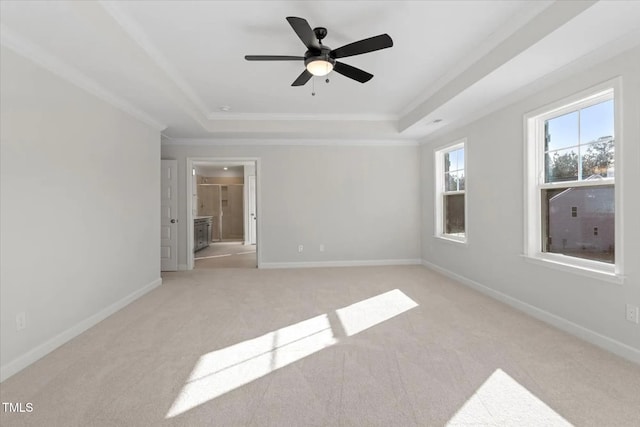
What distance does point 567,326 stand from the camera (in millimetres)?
3021

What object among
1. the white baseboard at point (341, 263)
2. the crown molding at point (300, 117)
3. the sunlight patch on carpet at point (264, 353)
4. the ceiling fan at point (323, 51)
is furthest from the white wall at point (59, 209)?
the white baseboard at point (341, 263)

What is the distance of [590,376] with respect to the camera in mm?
2234

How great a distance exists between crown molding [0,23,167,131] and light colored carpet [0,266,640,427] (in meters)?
2.30

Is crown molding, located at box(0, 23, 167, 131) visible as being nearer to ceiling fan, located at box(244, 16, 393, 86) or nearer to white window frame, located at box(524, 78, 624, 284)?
ceiling fan, located at box(244, 16, 393, 86)

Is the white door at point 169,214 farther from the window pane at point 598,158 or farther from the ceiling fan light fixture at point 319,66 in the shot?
the window pane at point 598,158

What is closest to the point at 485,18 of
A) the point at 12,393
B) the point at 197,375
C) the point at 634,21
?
the point at 634,21

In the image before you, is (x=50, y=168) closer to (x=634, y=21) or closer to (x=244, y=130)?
(x=244, y=130)

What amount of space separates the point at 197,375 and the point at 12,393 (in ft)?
3.61

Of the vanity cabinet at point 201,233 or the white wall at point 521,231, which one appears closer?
the white wall at point 521,231

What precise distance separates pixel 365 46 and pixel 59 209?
2.88 m

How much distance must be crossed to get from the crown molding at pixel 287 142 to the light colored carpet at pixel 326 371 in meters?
3.24

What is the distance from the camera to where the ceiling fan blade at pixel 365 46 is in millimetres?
2393

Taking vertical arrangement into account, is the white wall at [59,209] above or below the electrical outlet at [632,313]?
above

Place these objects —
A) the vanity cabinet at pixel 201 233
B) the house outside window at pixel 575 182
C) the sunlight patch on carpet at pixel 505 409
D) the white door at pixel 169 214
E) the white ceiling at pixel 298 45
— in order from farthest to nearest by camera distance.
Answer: the vanity cabinet at pixel 201 233 < the white door at pixel 169 214 < the house outside window at pixel 575 182 < the white ceiling at pixel 298 45 < the sunlight patch on carpet at pixel 505 409
